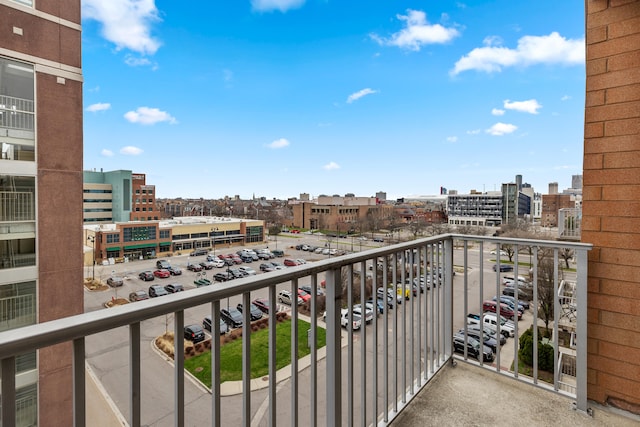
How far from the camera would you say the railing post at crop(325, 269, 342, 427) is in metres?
1.13

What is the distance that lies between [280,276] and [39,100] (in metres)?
3.14

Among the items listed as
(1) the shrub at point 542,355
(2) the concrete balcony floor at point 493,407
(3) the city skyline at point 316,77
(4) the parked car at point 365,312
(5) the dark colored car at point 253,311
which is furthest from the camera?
(1) the shrub at point 542,355

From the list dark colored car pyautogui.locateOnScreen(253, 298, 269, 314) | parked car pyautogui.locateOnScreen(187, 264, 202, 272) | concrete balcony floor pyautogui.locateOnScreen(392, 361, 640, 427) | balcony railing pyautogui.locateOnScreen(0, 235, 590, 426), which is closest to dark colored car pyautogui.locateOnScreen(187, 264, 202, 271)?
parked car pyautogui.locateOnScreen(187, 264, 202, 272)

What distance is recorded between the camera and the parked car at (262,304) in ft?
3.03

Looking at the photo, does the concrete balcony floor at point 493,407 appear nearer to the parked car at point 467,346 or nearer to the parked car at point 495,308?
the parked car at point 467,346

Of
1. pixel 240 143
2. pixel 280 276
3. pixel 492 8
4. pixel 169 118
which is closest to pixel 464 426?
pixel 280 276

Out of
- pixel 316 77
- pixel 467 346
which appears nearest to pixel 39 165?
pixel 467 346

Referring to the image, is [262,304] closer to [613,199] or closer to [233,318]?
[233,318]

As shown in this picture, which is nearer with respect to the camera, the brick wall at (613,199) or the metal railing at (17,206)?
the brick wall at (613,199)

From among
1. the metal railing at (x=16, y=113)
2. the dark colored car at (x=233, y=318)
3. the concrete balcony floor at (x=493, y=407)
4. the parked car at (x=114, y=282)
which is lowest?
the parked car at (x=114, y=282)

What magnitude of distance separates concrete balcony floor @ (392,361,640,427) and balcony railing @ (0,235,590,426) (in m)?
0.06

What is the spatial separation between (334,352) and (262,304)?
14.9 inches

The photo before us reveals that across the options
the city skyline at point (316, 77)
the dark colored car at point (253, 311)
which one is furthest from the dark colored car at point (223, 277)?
the city skyline at point (316, 77)

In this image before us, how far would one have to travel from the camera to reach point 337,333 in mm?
1151
